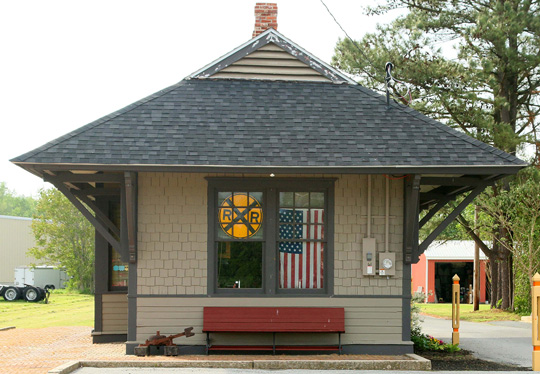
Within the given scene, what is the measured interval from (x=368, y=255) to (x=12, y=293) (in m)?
28.7

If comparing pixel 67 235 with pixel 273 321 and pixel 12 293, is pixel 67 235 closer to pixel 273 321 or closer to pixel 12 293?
pixel 12 293

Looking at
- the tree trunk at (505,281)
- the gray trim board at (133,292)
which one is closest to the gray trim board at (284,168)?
the gray trim board at (133,292)

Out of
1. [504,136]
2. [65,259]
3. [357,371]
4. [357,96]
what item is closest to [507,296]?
[504,136]

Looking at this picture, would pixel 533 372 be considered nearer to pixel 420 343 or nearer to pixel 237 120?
pixel 420 343

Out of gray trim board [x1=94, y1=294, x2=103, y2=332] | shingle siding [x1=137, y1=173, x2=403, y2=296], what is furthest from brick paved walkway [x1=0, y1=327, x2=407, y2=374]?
shingle siding [x1=137, y1=173, x2=403, y2=296]

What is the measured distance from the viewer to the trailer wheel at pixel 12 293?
36.0 metres

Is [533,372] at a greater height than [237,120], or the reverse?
[237,120]

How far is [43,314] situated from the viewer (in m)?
27.5

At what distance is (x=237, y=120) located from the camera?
1245 cm

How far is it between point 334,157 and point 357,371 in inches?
→ 133

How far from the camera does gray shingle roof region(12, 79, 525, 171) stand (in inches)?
448

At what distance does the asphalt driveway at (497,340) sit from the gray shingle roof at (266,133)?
419 centimetres

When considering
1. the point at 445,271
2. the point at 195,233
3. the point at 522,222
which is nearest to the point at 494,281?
the point at 522,222

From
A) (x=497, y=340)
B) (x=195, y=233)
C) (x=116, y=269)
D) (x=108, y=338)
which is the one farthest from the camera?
(x=497, y=340)
